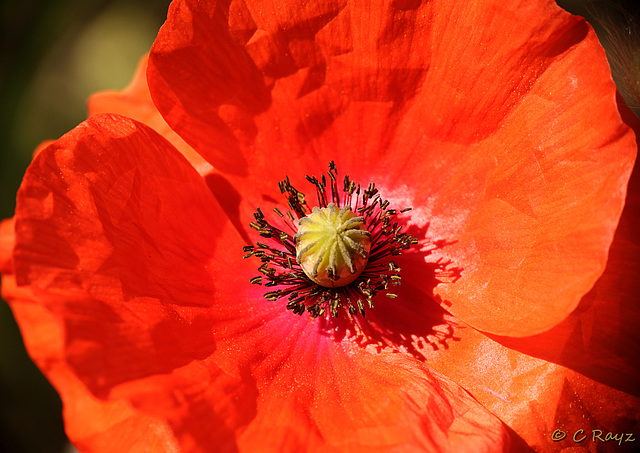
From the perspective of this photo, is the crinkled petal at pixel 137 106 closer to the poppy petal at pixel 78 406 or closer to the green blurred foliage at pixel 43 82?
the green blurred foliage at pixel 43 82

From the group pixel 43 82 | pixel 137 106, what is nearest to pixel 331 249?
pixel 137 106

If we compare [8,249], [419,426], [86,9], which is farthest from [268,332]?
[86,9]

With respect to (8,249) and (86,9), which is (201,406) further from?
(86,9)

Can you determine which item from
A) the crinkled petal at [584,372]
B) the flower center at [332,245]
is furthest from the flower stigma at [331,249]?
the crinkled petal at [584,372]

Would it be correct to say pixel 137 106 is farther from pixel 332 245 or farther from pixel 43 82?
pixel 332 245

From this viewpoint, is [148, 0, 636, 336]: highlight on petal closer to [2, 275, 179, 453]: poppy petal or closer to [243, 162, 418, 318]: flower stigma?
[243, 162, 418, 318]: flower stigma

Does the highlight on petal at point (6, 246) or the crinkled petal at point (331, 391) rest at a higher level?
the highlight on petal at point (6, 246)
